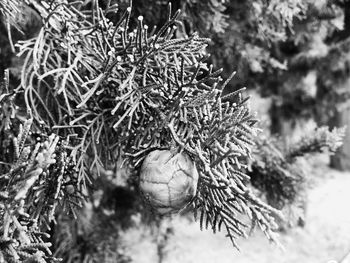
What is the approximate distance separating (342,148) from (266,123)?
5.15 m

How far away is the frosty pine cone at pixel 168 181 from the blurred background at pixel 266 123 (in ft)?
1.29

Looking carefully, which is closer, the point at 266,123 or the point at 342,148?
the point at 266,123

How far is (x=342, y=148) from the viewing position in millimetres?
8406

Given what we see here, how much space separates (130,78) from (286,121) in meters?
4.81

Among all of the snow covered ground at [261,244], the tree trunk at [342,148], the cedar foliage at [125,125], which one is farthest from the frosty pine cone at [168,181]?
the tree trunk at [342,148]

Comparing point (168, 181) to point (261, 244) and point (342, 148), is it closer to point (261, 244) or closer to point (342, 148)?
point (261, 244)

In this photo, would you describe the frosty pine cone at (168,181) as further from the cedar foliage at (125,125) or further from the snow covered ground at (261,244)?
the snow covered ground at (261,244)

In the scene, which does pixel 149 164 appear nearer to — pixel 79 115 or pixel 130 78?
pixel 130 78

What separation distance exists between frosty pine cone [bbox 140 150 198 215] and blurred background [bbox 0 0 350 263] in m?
0.39

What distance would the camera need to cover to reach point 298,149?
3.41m

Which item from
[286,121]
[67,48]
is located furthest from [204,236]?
[67,48]

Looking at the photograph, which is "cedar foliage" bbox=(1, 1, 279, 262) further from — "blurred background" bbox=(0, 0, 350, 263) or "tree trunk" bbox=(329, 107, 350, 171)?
"tree trunk" bbox=(329, 107, 350, 171)

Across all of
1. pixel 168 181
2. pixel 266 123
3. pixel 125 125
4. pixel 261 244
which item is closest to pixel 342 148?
pixel 261 244

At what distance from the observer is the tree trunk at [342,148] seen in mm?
7848
